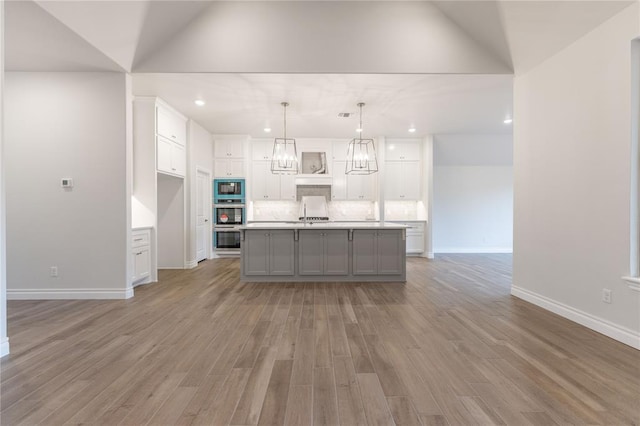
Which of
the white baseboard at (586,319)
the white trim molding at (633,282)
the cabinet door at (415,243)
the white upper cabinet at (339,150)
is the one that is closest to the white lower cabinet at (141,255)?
the white upper cabinet at (339,150)

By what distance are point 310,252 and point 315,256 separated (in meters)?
0.11

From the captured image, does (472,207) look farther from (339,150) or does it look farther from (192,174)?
(192,174)

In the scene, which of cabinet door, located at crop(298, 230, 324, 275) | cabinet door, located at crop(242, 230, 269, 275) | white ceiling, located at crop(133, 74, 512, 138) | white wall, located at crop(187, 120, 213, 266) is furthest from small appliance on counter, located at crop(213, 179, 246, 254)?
cabinet door, located at crop(298, 230, 324, 275)

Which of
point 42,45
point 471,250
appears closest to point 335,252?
point 42,45

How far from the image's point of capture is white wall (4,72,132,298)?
155 inches

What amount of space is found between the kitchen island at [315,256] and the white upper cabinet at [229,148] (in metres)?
3.25

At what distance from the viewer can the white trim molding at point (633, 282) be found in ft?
8.54

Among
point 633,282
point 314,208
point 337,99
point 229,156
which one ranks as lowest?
point 633,282

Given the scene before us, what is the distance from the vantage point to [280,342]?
106 inches

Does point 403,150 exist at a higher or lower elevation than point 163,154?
higher

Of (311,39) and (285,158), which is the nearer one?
(311,39)

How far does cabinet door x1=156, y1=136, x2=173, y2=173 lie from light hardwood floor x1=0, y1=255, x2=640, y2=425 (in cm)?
237

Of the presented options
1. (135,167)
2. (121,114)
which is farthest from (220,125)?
(121,114)

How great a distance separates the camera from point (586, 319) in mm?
3057
